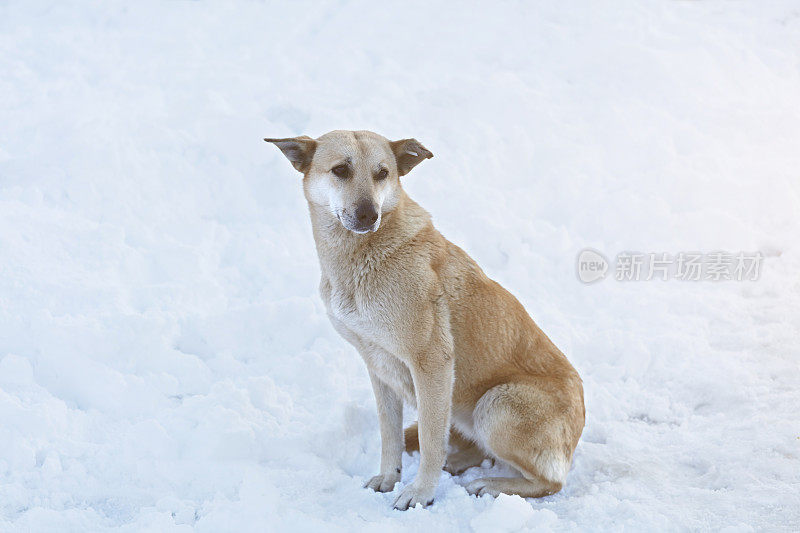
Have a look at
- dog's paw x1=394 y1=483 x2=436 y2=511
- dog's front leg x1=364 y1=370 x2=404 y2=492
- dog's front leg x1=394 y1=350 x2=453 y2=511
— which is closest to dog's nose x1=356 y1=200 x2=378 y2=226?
dog's front leg x1=394 y1=350 x2=453 y2=511

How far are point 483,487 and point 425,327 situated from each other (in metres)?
0.86

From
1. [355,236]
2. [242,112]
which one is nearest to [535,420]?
[355,236]

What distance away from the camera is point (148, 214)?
6.04m

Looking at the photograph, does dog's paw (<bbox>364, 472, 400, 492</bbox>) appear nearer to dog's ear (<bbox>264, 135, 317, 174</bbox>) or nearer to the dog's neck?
the dog's neck

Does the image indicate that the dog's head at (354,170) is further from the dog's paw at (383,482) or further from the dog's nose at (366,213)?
→ the dog's paw at (383,482)

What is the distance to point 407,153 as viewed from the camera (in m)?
3.60

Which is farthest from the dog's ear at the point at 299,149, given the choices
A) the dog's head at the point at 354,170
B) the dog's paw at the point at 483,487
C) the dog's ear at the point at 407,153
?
the dog's paw at the point at 483,487

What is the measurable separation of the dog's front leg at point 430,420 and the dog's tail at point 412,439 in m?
0.47

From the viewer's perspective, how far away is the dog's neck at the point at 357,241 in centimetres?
350

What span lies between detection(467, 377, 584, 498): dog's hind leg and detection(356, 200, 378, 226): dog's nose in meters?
1.05

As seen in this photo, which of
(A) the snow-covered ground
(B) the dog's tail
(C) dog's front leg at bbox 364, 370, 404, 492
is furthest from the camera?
Result: (B) the dog's tail

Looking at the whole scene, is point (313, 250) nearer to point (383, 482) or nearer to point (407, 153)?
point (407, 153)

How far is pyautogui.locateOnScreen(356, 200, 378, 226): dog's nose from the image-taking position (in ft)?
10.8

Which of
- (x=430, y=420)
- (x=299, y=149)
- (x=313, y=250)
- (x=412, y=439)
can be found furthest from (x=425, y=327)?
(x=313, y=250)
